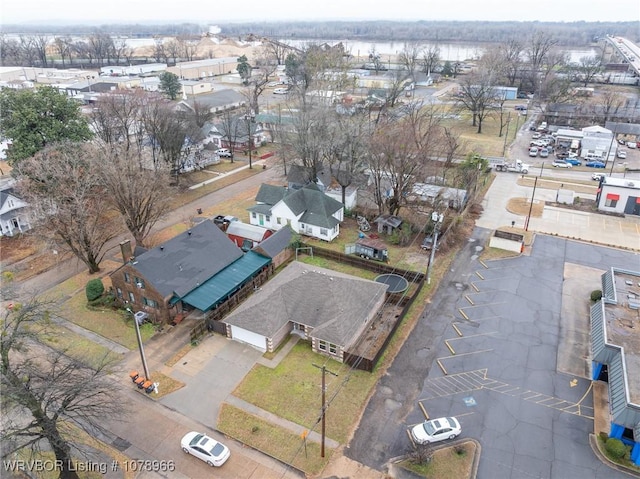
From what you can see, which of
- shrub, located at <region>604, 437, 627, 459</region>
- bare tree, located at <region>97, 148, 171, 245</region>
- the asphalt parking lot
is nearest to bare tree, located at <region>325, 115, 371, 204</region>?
the asphalt parking lot

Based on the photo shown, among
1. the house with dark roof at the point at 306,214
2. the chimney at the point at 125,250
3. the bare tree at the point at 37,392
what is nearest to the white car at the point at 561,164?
the house with dark roof at the point at 306,214

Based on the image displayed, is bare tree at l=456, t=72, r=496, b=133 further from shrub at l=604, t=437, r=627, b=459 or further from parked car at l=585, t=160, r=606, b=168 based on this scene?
shrub at l=604, t=437, r=627, b=459

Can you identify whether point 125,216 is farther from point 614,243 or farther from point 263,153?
point 614,243

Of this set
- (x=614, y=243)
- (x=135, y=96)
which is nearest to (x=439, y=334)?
(x=614, y=243)

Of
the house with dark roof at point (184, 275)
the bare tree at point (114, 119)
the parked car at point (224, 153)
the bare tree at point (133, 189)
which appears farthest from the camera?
the parked car at point (224, 153)

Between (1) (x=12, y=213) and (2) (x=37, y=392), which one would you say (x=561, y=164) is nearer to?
(2) (x=37, y=392)

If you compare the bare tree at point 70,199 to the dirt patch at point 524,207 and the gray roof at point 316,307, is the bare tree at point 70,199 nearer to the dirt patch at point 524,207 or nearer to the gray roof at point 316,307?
the gray roof at point 316,307
